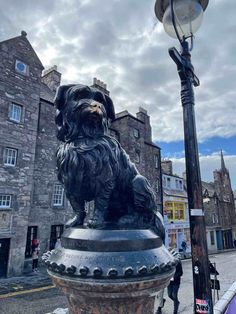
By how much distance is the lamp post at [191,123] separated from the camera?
2803 millimetres

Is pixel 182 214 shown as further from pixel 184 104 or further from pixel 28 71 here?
pixel 184 104

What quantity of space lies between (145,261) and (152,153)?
1036 inches

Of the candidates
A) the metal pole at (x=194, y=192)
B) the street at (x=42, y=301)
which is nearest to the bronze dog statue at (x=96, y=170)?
the metal pole at (x=194, y=192)

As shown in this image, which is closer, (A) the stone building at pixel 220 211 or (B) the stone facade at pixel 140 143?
(B) the stone facade at pixel 140 143

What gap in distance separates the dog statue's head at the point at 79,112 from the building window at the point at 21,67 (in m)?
15.6

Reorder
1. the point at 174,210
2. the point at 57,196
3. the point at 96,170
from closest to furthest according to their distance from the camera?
the point at 96,170, the point at 57,196, the point at 174,210

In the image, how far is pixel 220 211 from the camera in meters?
40.8

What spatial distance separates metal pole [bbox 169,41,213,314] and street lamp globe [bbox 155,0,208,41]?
0.59ft

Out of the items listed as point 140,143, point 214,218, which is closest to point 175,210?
point 140,143

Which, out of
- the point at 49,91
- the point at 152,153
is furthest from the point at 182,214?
the point at 49,91

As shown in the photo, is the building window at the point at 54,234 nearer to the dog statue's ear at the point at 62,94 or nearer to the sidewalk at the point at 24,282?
the sidewalk at the point at 24,282

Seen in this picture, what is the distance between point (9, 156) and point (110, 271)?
14854mm

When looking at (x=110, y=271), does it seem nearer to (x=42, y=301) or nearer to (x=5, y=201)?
(x=42, y=301)

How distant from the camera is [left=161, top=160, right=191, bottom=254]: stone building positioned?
2803cm
